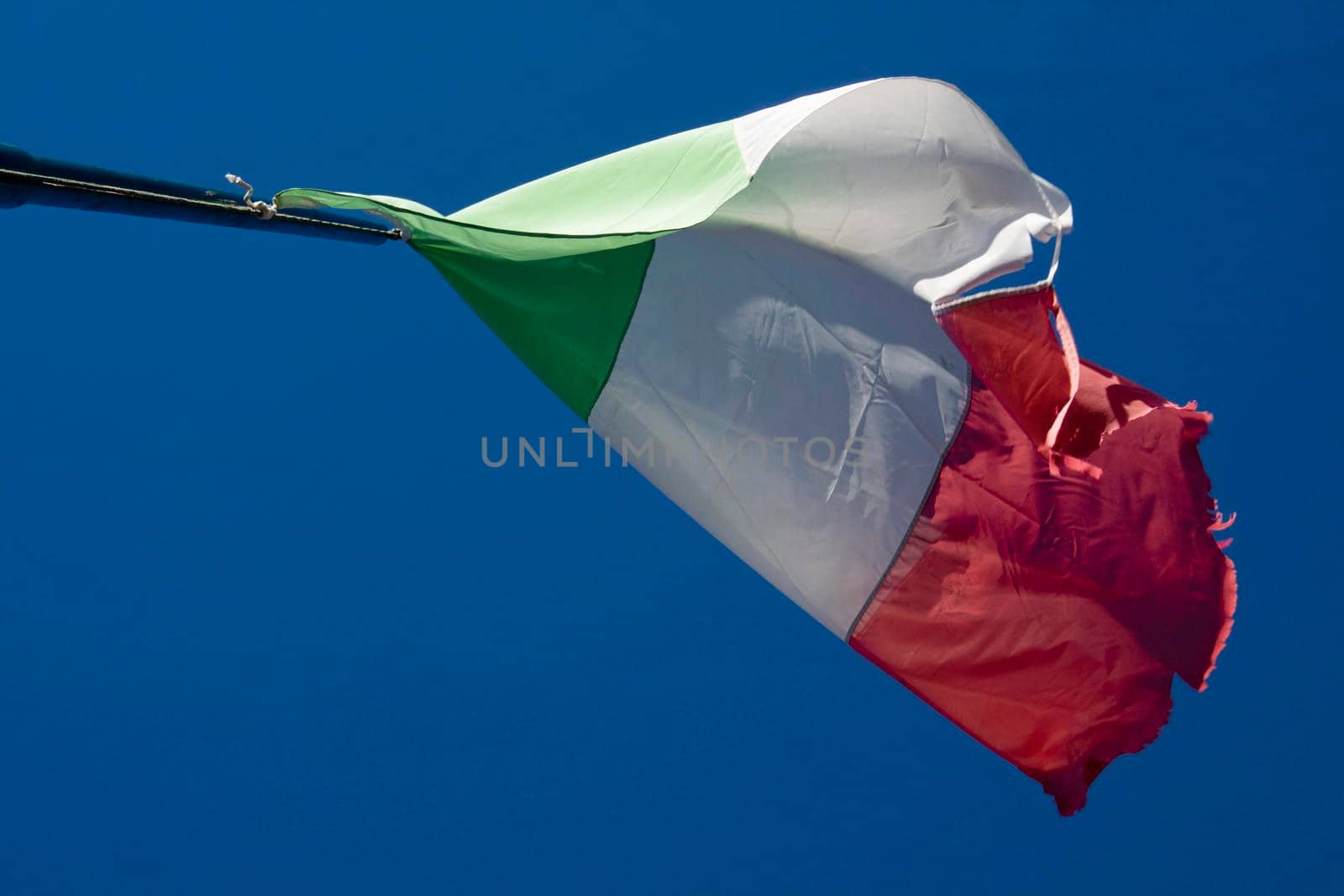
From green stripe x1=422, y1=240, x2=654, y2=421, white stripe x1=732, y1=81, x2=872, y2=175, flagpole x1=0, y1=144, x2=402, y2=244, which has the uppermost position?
white stripe x1=732, y1=81, x2=872, y2=175

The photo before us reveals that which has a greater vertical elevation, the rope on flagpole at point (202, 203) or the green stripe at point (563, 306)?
the green stripe at point (563, 306)

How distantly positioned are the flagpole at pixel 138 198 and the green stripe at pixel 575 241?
12cm

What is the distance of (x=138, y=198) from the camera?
1902 mm

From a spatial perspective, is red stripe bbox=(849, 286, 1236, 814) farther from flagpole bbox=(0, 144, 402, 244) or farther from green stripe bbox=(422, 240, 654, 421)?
flagpole bbox=(0, 144, 402, 244)

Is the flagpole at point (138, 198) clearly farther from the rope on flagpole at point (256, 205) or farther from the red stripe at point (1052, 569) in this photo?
the red stripe at point (1052, 569)

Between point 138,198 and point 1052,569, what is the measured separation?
6.24 ft

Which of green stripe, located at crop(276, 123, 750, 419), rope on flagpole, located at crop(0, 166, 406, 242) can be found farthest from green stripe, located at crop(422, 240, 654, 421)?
rope on flagpole, located at crop(0, 166, 406, 242)

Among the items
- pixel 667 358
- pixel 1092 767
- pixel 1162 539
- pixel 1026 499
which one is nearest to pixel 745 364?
pixel 667 358

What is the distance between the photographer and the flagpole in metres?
1.65

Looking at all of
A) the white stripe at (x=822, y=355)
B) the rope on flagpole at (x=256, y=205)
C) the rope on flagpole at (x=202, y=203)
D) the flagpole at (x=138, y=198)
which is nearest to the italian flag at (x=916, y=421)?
the white stripe at (x=822, y=355)

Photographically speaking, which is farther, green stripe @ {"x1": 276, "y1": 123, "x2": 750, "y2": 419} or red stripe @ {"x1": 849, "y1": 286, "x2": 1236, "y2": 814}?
red stripe @ {"x1": 849, "y1": 286, "x2": 1236, "y2": 814}

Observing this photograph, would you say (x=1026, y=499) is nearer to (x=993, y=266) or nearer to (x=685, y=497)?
(x=993, y=266)

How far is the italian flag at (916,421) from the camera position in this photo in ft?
9.70

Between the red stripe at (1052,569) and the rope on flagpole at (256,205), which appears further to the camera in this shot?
the red stripe at (1052,569)
